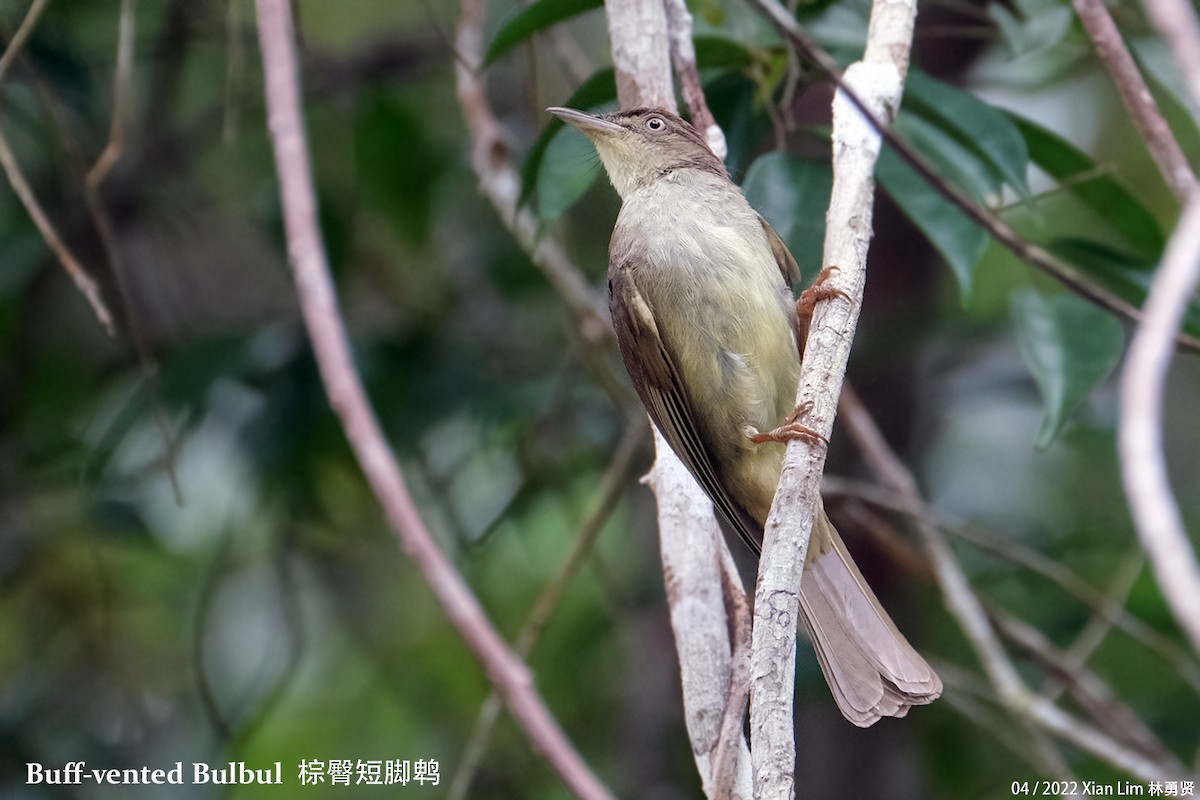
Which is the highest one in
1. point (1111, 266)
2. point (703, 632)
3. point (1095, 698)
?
point (1111, 266)

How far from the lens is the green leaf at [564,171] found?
2926 millimetres

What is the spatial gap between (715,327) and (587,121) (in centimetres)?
68

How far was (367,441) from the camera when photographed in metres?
1.96

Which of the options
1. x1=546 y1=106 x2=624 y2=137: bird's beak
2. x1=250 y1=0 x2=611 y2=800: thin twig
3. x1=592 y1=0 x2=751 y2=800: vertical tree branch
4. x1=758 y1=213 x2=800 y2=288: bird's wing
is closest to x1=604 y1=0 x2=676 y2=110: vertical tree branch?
x1=592 y1=0 x2=751 y2=800: vertical tree branch

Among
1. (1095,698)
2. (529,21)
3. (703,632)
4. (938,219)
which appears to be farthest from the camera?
(1095,698)

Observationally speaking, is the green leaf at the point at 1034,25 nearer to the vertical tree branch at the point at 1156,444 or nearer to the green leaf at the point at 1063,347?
the green leaf at the point at 1063,347

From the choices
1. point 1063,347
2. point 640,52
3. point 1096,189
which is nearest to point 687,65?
point 640,52

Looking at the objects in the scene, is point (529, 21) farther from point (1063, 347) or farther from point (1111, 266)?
point (1111, 266)

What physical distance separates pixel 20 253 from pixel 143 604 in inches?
55.7

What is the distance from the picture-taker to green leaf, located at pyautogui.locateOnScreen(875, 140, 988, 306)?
9.26 feet

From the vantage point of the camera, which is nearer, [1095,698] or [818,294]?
[818,294]

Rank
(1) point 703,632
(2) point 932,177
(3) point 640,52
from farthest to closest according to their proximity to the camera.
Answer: (3) point 640,52
(1) point 703,632
(2) point 932,177

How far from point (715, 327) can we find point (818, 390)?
877 mm

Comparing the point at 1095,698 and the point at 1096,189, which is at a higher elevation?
the point at 1096,189
